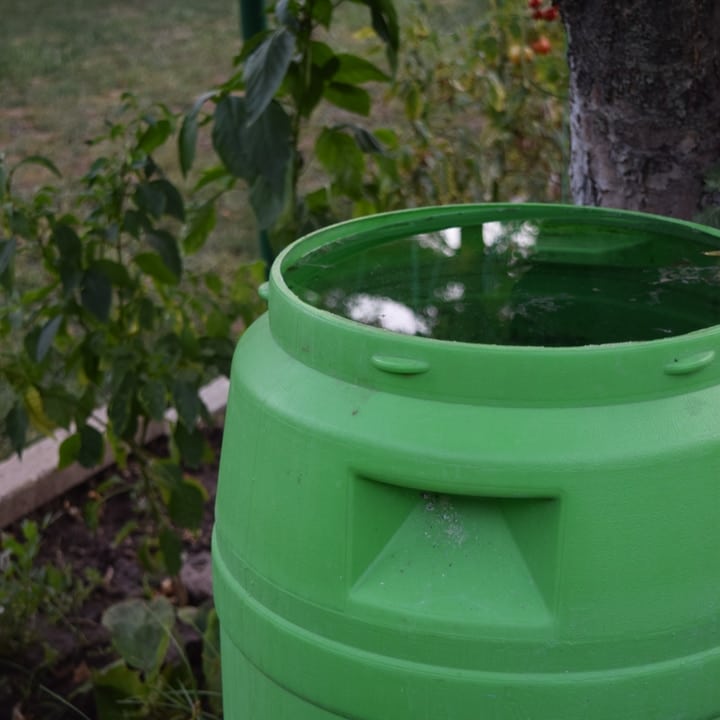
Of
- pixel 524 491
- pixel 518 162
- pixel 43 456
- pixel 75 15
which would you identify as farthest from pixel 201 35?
pixel 524 491

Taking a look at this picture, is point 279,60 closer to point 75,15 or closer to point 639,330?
point 639,330

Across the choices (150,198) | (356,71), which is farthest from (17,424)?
(356,71)

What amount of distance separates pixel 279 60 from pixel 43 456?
4.83 ft

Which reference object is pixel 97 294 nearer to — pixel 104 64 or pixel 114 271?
pixel 114 271

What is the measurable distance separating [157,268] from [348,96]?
1.65ft

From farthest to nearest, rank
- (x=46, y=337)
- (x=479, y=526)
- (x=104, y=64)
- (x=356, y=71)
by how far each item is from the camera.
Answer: (x=104, y=64) < (x=356, y=71) < (x=46, y=337) < (x=479, y=526)

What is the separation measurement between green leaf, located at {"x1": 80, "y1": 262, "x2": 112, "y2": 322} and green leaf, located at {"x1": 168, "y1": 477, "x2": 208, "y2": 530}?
369mm

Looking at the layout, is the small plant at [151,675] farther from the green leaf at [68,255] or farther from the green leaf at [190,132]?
the green leaf at [190,132]

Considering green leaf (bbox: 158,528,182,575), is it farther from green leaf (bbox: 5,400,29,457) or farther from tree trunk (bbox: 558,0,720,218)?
tree trunk (bbox: 558,0,720,218)

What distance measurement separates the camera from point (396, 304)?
4.71 feet

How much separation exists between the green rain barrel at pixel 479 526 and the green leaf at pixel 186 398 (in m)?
0.80

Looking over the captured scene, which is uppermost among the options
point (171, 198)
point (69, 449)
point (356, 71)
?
point (356, 71)

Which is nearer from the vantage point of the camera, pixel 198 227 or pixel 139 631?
pixel 139 631

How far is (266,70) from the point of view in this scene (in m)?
1.87
